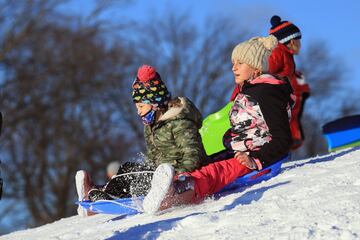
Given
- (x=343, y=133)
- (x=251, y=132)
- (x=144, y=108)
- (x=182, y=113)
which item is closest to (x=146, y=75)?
(x=144, y=108)

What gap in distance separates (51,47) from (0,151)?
12.1 ft

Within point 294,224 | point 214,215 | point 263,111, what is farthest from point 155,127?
point 294,224

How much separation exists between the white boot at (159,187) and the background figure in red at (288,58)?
2.51 metres

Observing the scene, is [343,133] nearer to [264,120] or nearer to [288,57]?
[288,57]

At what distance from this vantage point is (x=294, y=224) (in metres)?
3.74

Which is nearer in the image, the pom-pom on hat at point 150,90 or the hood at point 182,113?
the hood at point 182,113

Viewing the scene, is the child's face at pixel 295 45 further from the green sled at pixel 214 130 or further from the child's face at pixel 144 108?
the child's face at pixel 144 108

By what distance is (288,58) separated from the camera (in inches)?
308

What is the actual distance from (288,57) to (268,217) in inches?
160

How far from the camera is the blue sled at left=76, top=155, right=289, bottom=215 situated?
5.32 m

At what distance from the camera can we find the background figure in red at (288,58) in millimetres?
7637

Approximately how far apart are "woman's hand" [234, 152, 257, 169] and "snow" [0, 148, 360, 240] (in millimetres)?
159

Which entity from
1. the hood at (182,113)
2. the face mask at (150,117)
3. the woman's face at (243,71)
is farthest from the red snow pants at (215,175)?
the woman's face at (243,71)

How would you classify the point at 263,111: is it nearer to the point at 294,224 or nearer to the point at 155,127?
the point at 155,127
